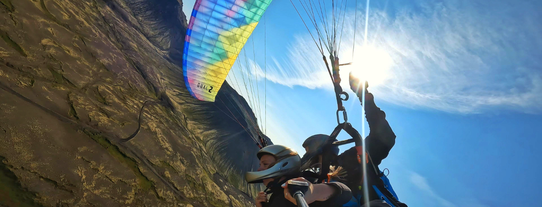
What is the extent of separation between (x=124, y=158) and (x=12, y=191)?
8.48ft

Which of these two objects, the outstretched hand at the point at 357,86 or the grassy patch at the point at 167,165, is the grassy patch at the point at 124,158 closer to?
the grassy patch at the point at 167,165

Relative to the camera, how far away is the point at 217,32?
946 cm

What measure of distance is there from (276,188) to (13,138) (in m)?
4.74

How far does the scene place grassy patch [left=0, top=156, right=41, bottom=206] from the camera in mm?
3376

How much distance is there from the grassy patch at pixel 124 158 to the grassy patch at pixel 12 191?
6.46 feet

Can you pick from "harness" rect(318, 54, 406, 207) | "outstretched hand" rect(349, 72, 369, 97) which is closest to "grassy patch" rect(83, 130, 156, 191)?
"harness" rect(318, 54, 406, 207)

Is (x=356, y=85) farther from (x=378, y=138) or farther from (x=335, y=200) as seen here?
(x=335, y=200)

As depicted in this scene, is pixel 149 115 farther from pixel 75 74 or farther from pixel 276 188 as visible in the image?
pixel 276 188

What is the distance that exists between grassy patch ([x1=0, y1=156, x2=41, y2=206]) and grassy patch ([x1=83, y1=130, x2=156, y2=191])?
197 centimetres

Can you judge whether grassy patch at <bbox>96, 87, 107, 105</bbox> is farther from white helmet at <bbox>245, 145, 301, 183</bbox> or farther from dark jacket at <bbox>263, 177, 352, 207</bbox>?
dark jacket at <bbox>263, 177, 352, 207</bbox>

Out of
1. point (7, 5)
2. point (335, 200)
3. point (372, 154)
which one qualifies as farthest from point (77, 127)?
point (372, 154)

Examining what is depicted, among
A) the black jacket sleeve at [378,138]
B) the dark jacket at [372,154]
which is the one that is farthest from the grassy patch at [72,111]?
the black jacket sleeve at [378,138]

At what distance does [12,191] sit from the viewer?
3.47 m

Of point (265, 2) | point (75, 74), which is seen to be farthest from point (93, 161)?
point (265, 2)
